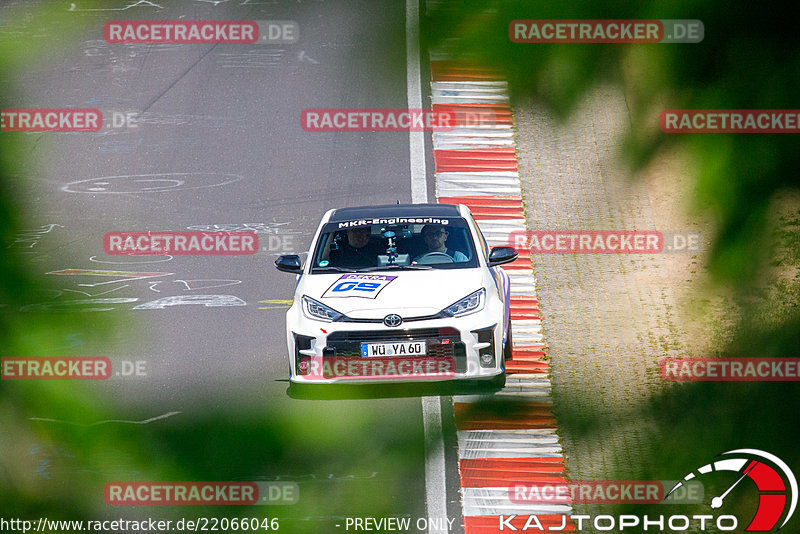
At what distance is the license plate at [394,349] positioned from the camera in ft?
28.0

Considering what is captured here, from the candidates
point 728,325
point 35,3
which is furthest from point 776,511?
point 35,3

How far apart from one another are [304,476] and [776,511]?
38.5 inches

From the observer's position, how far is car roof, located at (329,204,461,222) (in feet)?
32.7

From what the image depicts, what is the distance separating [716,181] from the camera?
1292 millimetres

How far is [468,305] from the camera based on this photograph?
8758 mm

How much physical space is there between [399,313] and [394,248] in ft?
3.27

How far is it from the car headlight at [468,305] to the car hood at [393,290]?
33mm
